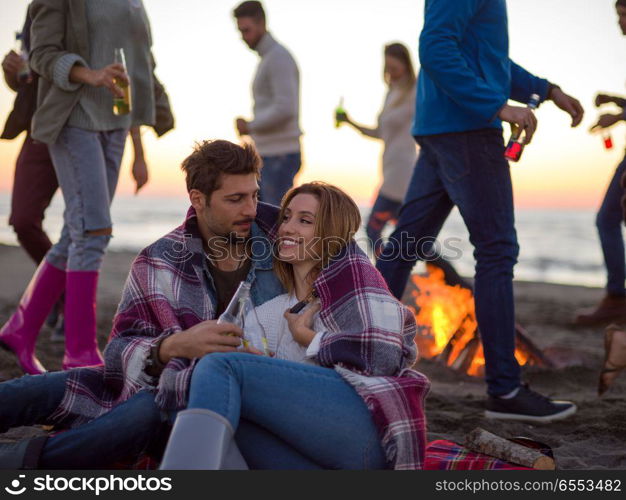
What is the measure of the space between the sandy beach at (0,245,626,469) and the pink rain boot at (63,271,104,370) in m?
0.41

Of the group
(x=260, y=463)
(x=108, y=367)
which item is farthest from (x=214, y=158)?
(x=260, y=463)

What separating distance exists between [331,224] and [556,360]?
2794mm

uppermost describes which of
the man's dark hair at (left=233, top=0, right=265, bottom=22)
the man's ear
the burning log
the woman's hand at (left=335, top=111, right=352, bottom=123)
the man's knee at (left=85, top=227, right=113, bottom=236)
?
the man's dark hair at (left=233, top=0, right=265, bottom=22)

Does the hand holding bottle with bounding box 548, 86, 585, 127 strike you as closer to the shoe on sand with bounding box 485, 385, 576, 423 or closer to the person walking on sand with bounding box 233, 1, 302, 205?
the shoe on sand with bounding box 485, 385, 576, 423

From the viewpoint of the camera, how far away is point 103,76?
3598mm

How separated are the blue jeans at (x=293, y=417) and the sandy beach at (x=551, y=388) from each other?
3.09ft

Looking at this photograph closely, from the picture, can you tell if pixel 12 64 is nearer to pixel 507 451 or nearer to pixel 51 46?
pixel 51 46

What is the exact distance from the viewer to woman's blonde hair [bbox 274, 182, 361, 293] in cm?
274

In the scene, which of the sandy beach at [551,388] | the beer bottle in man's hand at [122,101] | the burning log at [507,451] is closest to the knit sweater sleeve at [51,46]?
the beer bottle in man's hand at [122,101]

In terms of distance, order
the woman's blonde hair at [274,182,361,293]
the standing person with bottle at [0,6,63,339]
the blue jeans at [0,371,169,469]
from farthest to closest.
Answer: the standing person with bottle at [0,6,63,339]
the woman's blonde hair at [274,182,361,293]
the blue jeans at [0,371,169,469]

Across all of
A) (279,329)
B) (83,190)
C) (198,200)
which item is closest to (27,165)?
(83,190)

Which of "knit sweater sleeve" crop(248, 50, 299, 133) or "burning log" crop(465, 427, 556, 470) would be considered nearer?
"burning log" crop(465, 427, 556, 470)

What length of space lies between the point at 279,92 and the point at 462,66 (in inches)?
104

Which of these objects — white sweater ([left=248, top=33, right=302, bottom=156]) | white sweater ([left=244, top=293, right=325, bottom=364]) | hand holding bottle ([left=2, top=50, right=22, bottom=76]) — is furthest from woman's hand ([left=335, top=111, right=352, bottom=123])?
white sweater ([left=244, top=293, right=325, bottom=364])
